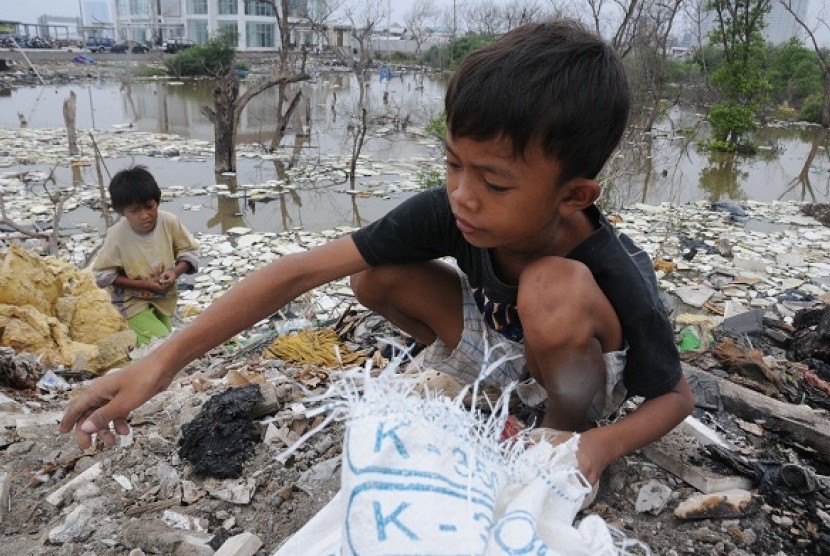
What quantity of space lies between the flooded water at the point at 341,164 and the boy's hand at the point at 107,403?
18.9ft

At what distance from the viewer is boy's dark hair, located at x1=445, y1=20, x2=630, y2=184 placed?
3.84 feet

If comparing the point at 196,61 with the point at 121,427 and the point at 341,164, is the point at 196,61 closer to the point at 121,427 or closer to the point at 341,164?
the point at 341,164

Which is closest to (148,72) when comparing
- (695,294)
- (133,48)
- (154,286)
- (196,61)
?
(196,61)

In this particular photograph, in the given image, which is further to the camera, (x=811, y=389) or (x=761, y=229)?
(x=761, y=229)

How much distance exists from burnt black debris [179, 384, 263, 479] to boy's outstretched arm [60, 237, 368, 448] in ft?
1.33

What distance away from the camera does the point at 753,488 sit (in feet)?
5.20

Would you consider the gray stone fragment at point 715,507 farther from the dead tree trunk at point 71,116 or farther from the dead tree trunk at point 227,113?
the dead tree trunk at point 71,116

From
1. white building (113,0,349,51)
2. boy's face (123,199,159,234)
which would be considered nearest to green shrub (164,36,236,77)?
Result: white building (113,0,349,51)

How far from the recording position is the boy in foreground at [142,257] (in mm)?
3168

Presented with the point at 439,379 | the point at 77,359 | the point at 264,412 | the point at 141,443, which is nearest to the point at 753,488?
the point at 439,379

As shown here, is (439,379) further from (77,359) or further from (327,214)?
(327,214)

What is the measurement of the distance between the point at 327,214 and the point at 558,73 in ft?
23.4

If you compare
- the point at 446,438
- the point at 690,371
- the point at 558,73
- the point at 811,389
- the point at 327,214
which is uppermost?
the point at 558,73

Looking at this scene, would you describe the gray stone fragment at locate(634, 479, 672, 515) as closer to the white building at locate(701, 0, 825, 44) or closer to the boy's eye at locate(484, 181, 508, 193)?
the boy's eye at locate(484, 181, 508, 193)
